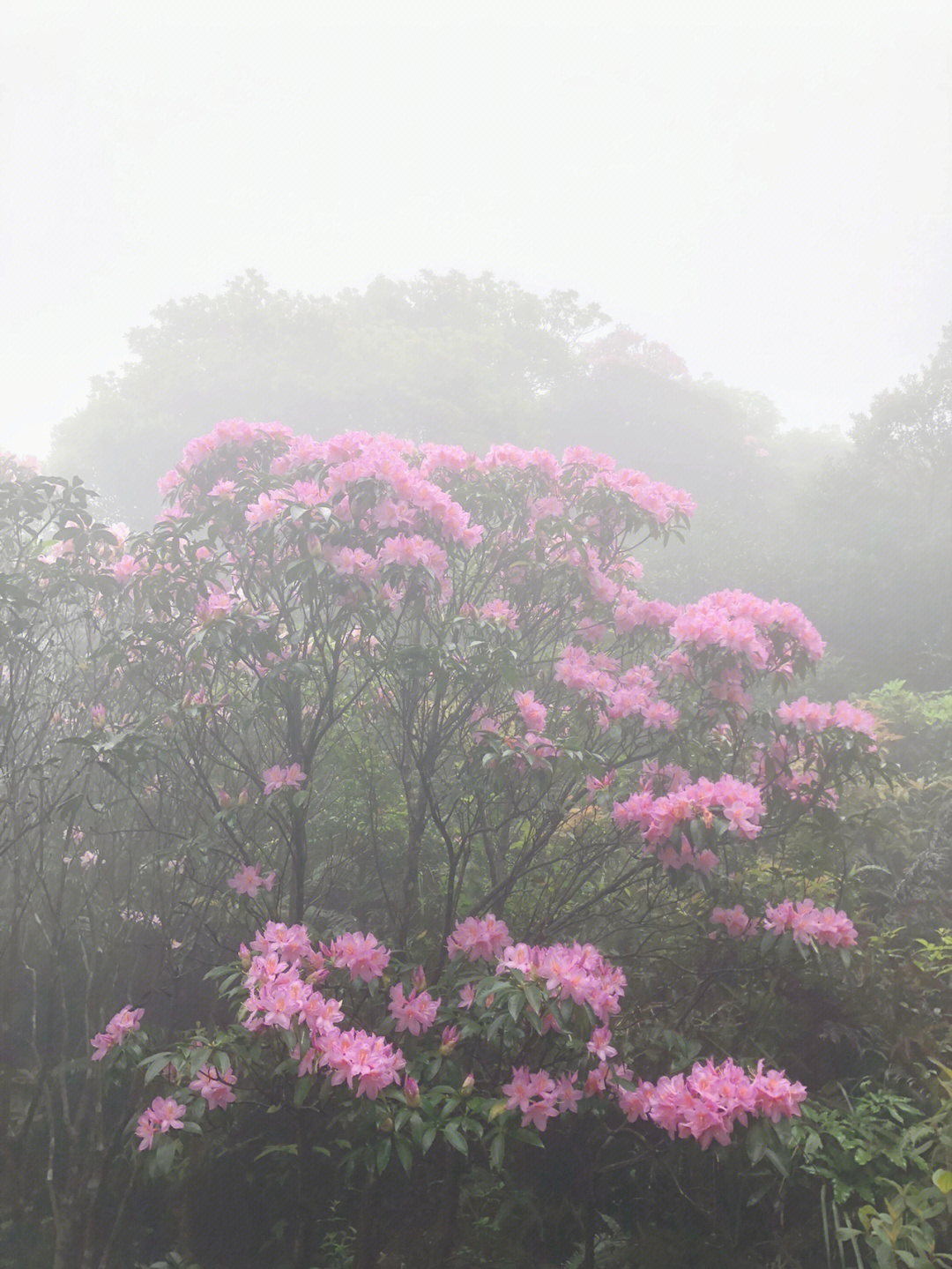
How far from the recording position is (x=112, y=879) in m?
3.61

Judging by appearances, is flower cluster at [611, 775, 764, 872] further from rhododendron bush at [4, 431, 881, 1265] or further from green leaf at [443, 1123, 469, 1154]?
green leaf at [443, 1123, 469, 1154]

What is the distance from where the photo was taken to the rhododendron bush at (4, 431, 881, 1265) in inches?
80.7

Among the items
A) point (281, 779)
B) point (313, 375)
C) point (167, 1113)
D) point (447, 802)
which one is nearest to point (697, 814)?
point (281, 779)

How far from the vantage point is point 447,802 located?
4250 mm

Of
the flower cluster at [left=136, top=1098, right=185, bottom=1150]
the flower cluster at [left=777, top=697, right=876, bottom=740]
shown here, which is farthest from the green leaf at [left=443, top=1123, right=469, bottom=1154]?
the flower cluster at [left=777, top=697, right=876, bottom=740]

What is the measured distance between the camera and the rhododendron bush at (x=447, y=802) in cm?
205

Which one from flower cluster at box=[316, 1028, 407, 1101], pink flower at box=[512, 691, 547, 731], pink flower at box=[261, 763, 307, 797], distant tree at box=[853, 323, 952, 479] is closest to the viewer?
flower cluster at box=[316, 1028, 407, 1101]

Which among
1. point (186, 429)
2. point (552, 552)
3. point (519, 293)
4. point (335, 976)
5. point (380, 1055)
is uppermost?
point (519, 293)

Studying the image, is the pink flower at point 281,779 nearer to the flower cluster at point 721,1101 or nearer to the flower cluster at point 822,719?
the flower cluster at point 721,1101

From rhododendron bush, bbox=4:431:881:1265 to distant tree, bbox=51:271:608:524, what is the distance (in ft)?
39.6

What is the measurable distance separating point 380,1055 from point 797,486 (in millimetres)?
15561

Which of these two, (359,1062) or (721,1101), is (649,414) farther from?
(359,1062)

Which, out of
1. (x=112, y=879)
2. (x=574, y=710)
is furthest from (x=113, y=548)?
(x=574, y=710)

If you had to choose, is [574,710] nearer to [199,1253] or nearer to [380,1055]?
[380,1055]
